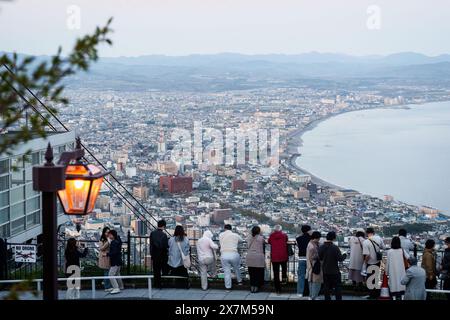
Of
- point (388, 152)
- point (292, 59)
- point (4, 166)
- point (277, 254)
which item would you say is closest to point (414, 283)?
point (277, 254)

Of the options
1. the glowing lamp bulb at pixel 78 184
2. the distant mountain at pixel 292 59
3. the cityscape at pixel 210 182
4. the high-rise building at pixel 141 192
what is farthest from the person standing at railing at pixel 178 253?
the distant mountain at pixel 292 59

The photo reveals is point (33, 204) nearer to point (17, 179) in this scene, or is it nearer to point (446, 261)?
point (17, 179)

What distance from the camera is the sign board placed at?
11.9m

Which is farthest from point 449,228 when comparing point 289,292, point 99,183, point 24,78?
point 24,78

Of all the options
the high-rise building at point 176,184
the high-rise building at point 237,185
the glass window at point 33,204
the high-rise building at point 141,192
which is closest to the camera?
the glass window at point 33,204

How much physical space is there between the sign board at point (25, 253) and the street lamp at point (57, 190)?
613 cm

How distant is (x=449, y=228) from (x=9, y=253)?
12.0 metres

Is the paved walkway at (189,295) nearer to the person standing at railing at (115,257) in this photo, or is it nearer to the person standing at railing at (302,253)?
the person standing at railing at (115,257)

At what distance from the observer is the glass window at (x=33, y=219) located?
1739 cm

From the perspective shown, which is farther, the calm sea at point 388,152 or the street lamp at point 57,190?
the calm sea at point 388,152

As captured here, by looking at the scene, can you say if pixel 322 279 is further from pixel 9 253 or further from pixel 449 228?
pixel 449 228

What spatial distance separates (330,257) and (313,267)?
0.36 m

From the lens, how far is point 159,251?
12133 millimetres

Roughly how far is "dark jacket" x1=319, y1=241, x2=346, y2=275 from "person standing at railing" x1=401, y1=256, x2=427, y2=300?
1008mm
